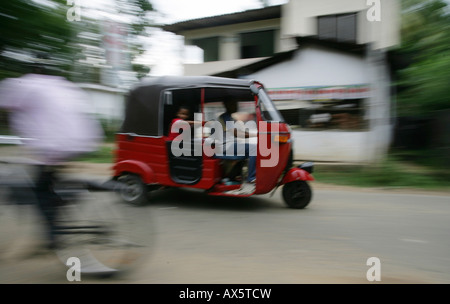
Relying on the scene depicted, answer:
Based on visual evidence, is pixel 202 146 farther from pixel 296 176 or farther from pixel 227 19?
pixel 227 19

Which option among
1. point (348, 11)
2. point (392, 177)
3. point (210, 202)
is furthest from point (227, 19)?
point (210, 202)

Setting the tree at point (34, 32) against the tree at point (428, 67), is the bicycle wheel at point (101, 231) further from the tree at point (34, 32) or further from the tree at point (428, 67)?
the tree at point (428, 67)

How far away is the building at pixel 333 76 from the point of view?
1072 cm

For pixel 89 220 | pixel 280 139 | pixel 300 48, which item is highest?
pixel 300 48

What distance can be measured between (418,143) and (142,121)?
32.1 feet

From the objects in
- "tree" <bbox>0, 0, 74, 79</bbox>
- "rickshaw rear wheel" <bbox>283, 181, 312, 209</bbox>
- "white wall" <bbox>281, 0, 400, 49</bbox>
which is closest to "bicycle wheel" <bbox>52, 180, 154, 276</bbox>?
"rickshaw rear wheel" <bbox>283, 181, 312, 209</bbox>

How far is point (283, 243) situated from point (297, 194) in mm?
1693

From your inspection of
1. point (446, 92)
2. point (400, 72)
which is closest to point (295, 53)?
point (400, 72)

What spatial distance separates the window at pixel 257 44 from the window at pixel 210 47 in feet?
4.50

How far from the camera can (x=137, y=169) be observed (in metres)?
5.96

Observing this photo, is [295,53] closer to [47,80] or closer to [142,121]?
[142,121]

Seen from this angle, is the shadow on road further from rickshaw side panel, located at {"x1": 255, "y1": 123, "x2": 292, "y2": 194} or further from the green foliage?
the green foliage

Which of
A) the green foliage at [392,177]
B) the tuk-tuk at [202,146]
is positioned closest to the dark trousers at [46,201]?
the tuk-tuk at [202,146]

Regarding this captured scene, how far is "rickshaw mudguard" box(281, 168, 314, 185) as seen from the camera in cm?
554
